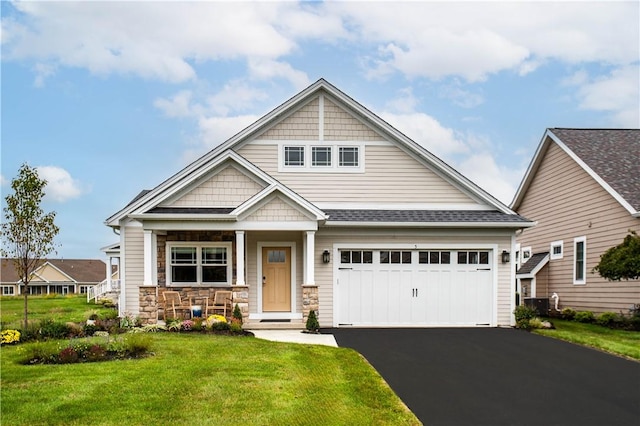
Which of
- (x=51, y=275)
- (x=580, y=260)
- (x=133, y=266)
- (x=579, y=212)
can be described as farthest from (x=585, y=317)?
(x=51, y=275)

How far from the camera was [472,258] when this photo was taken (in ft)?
52.4

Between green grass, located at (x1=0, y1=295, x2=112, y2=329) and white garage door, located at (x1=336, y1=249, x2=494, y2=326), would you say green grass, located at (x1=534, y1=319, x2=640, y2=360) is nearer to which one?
white garage door, located at (x1=336, y1=249, x2=494, y2=326)

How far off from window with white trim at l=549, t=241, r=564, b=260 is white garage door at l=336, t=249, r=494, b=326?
6.27 metres

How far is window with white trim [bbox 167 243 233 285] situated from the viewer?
15.6 metres

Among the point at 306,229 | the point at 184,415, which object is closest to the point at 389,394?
the point at 184,415

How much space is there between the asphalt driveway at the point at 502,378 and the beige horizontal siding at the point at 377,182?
14.2 ft

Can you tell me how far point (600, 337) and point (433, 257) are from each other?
4600 millimetres

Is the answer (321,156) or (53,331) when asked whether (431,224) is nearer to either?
(321,156)

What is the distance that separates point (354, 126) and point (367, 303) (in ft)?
17.1

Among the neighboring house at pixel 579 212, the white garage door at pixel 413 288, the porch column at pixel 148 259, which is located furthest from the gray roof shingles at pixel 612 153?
the porch column at pixel 148 259

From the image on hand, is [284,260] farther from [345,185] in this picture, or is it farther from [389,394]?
[389,394]

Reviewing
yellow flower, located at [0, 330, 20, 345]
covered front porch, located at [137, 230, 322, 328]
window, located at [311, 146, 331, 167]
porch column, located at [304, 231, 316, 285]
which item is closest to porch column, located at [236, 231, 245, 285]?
covered front porch, located at [137, 230, 322, 328]

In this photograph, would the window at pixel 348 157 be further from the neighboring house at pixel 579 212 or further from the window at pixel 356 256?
the neighboring house at pixel 579 212

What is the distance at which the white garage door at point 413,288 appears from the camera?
15.6 m
